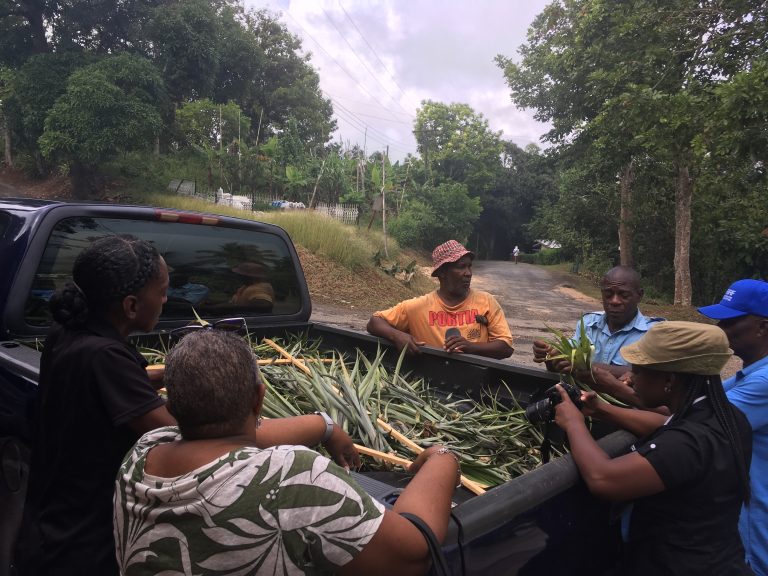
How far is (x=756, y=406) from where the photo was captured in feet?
6.84

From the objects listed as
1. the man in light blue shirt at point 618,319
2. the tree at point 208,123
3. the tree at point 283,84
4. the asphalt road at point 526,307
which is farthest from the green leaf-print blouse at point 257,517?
Result: the tree at point 283,84

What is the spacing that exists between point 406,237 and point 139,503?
2910cm

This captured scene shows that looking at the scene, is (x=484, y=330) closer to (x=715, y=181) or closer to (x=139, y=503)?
(x=139, y=503)

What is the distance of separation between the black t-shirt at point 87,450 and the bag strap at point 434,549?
0.85 metres

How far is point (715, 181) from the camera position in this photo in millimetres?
14164

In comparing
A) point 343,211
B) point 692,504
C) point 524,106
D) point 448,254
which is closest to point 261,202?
point 343,211

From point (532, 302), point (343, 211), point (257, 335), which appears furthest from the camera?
point (343, 211)

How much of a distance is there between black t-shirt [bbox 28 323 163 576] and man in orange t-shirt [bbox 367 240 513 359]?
86.2 inches

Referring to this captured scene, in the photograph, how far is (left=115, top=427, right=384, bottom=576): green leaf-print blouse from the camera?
106cm

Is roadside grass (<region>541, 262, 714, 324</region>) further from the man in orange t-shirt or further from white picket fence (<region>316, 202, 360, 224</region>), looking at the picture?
white picket fence (<region>316, 202, 360, 224</region>)

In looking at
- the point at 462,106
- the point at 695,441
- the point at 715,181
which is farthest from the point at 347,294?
the point at 462,106

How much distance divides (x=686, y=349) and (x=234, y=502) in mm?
1473

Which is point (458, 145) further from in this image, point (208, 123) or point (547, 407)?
point (547, 407)

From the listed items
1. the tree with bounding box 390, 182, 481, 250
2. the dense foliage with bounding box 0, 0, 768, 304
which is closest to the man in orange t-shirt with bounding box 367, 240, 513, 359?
the dense foliage with bounding box 0, 0, 768, 304
